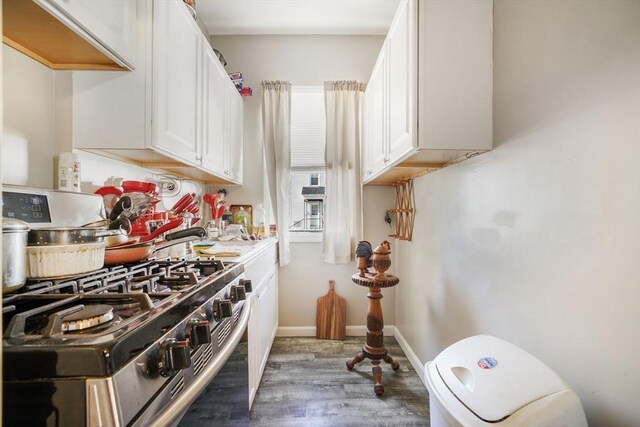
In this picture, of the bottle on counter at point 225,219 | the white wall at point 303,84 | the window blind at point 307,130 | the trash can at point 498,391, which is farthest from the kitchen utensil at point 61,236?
the window blind at point 307,130

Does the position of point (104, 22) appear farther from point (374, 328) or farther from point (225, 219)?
point (374, 328)

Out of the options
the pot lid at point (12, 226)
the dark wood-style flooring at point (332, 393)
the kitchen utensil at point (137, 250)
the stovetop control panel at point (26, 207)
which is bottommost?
the dark wood-style flooring at point (332, 393)

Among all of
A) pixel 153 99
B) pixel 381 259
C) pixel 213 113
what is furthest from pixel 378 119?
pixel 153 99

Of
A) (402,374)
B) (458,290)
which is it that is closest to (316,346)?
(402,374)

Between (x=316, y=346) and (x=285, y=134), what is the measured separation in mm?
1897

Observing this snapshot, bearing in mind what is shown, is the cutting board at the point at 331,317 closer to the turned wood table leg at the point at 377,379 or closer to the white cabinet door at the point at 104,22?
the turned wood table leg at the point at 377,379

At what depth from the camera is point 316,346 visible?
94.4 inches

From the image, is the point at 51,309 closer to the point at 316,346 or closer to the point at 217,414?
the point at 217,414

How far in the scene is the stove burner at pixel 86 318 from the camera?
503 mm

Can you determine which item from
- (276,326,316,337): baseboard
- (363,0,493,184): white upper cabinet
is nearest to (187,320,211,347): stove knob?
(363,0,493,184): white upper cabinet

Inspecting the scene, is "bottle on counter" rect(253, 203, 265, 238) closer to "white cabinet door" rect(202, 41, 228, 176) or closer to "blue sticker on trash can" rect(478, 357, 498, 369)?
"white cabinet door" rect(202, 41, 228, 176)

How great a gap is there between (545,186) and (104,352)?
125cm

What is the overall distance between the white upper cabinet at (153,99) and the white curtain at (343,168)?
46.9 inches

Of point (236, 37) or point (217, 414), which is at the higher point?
point (236, 37)
